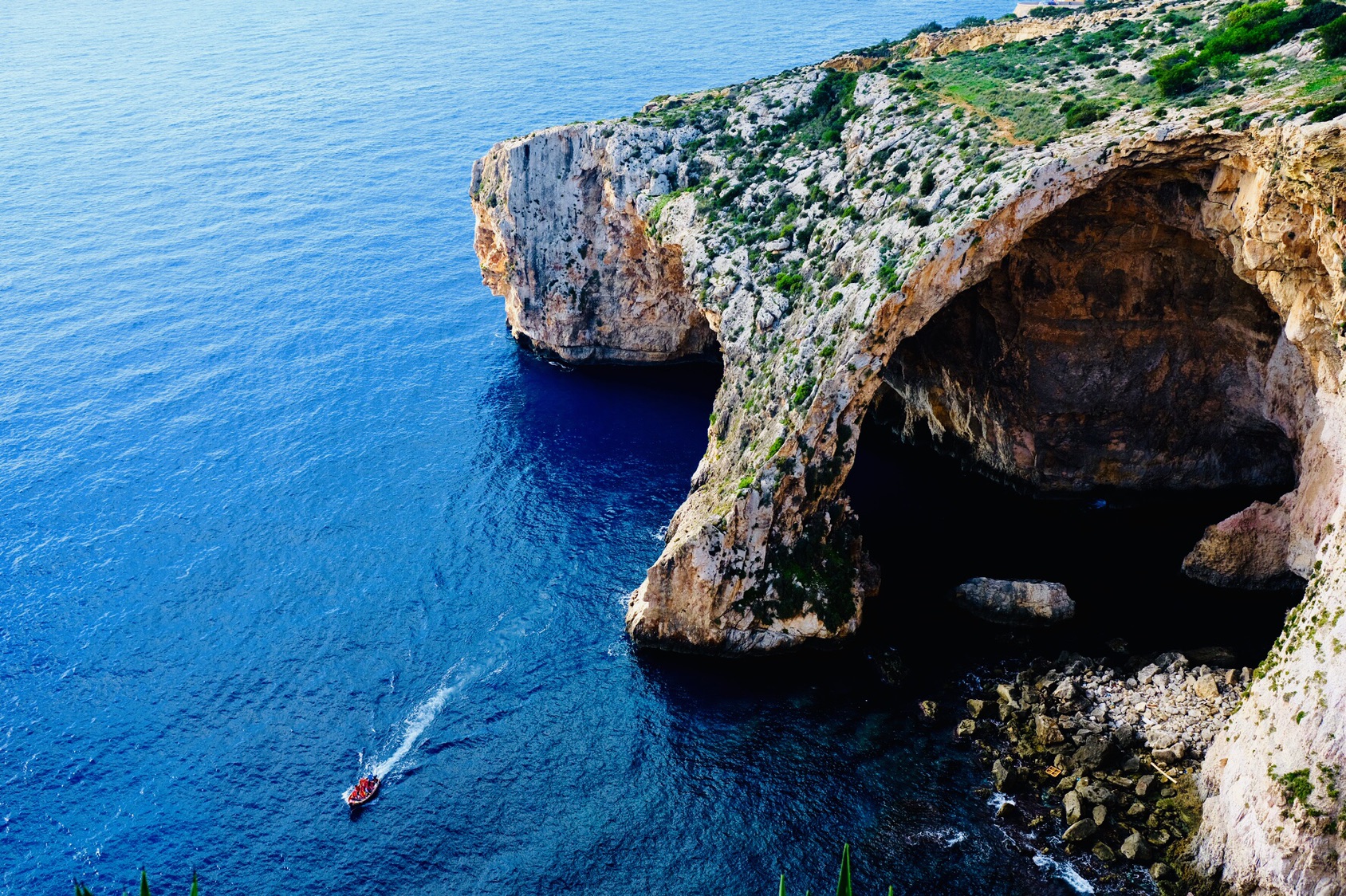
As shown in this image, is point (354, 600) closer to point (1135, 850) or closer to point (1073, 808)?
point (1073, 808)

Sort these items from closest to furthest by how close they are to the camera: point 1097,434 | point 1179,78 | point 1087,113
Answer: point 1179,78 < point 1087,113 < point 1097,434

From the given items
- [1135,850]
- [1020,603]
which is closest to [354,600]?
[1020,603]

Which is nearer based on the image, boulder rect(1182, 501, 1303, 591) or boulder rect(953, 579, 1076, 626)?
boulder rect(1182, 501, 1303, 591)

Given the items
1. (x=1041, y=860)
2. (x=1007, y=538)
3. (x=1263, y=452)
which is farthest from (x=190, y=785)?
(x=1263, y=452)

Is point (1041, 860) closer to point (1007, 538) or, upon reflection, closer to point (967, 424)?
point (1007, 538)

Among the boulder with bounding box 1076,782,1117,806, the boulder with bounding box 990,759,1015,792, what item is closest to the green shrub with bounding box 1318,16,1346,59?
the boulder with bounding box 1076,782,1117,806

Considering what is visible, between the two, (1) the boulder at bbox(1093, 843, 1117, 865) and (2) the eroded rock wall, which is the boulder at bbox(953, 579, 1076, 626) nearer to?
(2) the eroded rock wall
